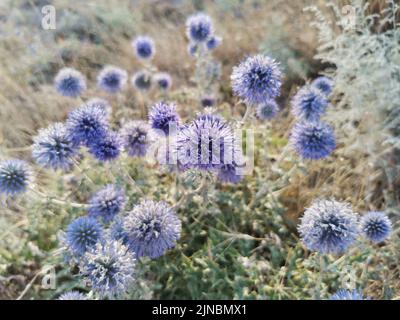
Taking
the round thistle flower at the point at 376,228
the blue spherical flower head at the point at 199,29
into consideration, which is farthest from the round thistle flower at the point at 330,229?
the blue spherical flower head at the point at 199,29

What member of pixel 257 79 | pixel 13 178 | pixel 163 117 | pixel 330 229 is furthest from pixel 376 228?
pixel 13 178

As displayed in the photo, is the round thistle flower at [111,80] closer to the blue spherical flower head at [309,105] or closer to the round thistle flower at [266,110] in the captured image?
the round thistle flower at [266,110]

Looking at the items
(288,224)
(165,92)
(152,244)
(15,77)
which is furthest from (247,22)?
(152,244)

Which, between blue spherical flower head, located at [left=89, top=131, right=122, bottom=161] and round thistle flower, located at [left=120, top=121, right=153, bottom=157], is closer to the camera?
blue spherical flower head, located at [left=89, top=131, right=122, bottom=161]

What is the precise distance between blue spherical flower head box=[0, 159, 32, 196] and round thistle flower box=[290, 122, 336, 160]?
1.44 metres

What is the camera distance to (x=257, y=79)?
2.15 m

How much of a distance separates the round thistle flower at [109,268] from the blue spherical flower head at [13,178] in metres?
Answer: 0.68

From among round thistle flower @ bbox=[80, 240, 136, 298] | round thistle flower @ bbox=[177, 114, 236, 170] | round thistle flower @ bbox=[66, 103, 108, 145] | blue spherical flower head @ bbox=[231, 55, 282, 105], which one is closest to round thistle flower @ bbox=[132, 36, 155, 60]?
round thistle flower @ bbox=[66, 103, 108, 145]

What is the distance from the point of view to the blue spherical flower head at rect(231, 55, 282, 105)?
216cm

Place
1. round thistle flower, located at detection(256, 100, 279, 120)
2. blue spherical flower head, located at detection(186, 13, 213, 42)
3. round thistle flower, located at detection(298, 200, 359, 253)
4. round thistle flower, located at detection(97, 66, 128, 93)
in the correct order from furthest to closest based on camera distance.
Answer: round thistle flower, located at detection(97, 66, 128, 93) < blue spherical flower head, located at detection(186, 13, 213, 42) < round thistle flower, located at detection(256, 100, 279, 120) < round thistle flower, located at detection(298, 200, 359, 253)

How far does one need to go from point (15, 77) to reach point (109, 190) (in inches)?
98.8

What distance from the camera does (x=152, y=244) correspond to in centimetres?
196

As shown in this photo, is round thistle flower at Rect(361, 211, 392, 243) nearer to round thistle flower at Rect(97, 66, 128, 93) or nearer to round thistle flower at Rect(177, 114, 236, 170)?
round thistle flower at Rect(177, 114, 236, 170)
